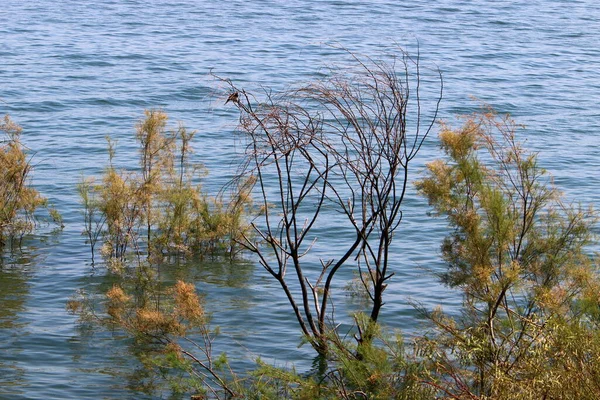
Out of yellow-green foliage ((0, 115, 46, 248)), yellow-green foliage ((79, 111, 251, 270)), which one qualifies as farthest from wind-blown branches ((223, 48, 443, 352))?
yellow-green foliage ((0, 115, 46, 248))

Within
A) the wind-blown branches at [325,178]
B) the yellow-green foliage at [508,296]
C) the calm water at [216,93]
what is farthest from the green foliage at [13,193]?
the yellow-green foliage at [508,296]

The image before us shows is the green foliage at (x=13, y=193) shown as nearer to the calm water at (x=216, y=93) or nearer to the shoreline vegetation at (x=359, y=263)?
the shoreline vegetation at (x=359, y=263)

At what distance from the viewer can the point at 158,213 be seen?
11.6 m

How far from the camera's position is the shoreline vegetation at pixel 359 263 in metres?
6.48

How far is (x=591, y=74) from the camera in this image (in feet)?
77.5

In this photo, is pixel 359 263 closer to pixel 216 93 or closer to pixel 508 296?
pixel 508 296

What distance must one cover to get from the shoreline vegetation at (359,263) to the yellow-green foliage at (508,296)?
0.06 ft

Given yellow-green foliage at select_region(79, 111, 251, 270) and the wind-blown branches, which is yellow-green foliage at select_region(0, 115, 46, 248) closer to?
yellow-green foliage at select_region(79, 111, 251, 270)

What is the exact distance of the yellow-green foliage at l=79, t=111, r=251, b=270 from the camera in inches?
443

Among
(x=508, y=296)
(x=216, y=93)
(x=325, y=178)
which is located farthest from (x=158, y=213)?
(x=508, y=296)

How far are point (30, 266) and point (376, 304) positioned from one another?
15.4 feet

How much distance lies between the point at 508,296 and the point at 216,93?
138 inches

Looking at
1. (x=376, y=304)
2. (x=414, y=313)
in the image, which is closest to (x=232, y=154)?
(x=414, y=313)

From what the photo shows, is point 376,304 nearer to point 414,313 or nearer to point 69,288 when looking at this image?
point 414,313
